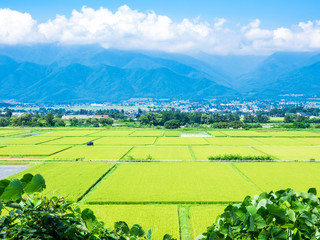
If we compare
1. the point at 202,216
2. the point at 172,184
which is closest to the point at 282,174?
the point at 172,184

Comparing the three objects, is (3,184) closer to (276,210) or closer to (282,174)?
(276,210)

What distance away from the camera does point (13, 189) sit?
2.08 meters

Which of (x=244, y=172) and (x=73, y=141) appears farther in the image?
(x=73, y=141)

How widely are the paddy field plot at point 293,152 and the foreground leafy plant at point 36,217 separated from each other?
31630mm

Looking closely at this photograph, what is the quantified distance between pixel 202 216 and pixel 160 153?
18.4 m

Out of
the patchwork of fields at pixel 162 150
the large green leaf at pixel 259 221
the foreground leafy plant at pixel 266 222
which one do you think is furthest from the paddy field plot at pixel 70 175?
the large green leaf at pixel 259 221

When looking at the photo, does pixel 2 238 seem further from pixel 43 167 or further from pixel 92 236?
pixel 43 167

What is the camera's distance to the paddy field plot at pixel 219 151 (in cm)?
3142

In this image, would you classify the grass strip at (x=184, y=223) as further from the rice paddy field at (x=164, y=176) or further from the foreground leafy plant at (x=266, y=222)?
the foreground leafy plant at (x=266, y=222)

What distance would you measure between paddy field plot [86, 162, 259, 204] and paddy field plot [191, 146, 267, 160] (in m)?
4.49

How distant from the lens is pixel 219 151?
33625mm

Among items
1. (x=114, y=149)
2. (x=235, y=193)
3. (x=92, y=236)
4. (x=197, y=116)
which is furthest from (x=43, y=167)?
(x=197, y=116)

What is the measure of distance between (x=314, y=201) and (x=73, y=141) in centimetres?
4409

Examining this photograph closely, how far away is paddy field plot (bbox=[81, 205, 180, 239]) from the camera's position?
1309 cm
